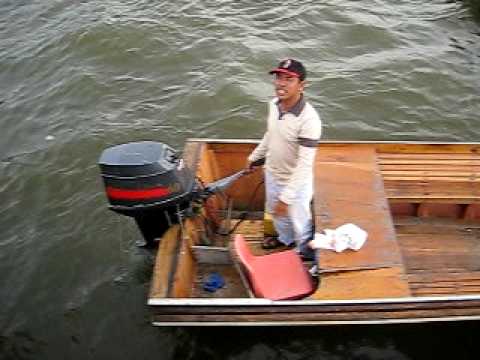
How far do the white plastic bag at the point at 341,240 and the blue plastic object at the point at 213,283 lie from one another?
3.92 feet

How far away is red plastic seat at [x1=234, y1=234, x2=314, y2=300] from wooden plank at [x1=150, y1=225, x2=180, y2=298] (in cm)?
63

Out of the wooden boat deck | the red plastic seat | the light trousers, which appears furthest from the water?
the light trousers

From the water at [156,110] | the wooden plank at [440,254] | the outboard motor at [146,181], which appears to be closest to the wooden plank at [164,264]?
the outboard motor at [146,181]

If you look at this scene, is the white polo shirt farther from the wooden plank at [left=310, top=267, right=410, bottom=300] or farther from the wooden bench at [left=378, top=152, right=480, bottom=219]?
the wooden bench at [left=378, top=152, right=480, bottom=219]

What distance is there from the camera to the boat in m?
4.62

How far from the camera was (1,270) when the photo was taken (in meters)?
6.65

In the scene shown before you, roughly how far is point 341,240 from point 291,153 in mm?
949

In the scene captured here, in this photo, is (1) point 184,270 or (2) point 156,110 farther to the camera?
(2) point 156,110

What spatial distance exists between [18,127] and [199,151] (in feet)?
15.5

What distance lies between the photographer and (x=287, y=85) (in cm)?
434

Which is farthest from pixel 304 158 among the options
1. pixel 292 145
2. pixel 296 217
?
pixel 296 217

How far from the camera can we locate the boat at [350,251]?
4.62m

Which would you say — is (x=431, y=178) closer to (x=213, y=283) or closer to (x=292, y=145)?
(x=292, y=145)

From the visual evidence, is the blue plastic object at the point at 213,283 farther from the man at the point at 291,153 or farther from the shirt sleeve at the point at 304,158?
the shirt sleeve at the point at 304,158
